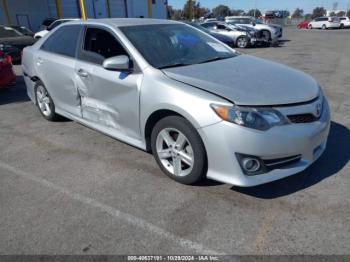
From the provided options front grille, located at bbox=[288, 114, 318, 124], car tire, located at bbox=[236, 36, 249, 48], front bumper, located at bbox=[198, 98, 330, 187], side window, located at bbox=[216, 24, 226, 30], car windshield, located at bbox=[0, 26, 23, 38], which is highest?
front grille, located at bbox=[288, 114, 318, 124]

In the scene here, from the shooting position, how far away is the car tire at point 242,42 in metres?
17.2

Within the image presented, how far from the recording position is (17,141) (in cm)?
463

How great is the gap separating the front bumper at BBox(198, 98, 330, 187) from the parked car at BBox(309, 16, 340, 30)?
42.6 metres

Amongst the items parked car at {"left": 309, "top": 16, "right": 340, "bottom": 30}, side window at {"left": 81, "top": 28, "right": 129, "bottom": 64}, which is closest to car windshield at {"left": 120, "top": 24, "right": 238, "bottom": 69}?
side window at {"left": 81, "top": 28, "right": 129, "bottom": 64}

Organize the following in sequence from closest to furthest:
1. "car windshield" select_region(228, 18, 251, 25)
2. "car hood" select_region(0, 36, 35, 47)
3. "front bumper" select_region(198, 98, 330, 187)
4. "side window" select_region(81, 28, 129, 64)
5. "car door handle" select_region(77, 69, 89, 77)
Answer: "front bumper" select_region(198, 98, 330, 187) → "side window" select_region(81, 28, 129, 64) → "car door handle" select_region(77, 69, 89, 77) → "car hood" select_region(0, 36, 35, 47) → "car windshield" select_region(228, 18, 251, 25)

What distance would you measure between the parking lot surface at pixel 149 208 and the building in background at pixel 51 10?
23.4 metres

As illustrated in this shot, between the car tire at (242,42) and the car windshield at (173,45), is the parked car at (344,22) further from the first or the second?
the car windshield at (173,45)

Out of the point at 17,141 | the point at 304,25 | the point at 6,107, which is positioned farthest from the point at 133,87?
the point at 304,25

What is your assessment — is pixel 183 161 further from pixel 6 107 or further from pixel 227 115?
pixel 6 107

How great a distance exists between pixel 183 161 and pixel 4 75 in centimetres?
570

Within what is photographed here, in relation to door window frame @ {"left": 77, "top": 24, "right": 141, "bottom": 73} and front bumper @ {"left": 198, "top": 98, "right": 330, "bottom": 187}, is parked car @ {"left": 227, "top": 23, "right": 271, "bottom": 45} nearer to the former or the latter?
door window frame @ {"left": 77, "top": 24, "right": 141, "bottom": 73}

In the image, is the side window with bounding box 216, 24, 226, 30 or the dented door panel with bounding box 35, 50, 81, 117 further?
the side window with bounding box 216, 24, 226, 30

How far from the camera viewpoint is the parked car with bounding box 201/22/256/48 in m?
17.2

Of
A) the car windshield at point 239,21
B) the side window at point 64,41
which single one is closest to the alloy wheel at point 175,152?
the side window at point 64,41
